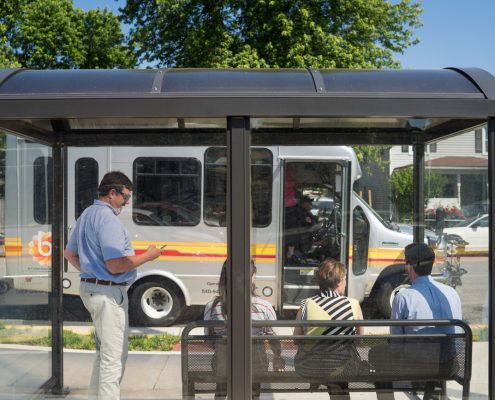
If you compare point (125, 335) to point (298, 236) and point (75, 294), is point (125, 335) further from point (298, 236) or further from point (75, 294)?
point (298, 236)

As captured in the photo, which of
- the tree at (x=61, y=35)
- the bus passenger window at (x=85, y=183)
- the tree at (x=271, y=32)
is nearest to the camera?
the bus passenger window at (x=85, y=183)

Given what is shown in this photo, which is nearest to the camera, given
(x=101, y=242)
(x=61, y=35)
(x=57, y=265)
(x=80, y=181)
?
(x=101, y=242)

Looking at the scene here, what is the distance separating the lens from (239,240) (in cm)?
301

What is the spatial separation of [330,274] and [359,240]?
0.66 m

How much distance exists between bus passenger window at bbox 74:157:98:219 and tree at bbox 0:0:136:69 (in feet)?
58.1

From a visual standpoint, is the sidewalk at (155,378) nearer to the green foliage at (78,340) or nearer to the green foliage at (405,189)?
the green foliage at (78,340)

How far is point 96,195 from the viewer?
382 centimetres

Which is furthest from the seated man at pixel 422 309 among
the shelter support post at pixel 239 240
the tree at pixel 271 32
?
the tree at pixel 271 32

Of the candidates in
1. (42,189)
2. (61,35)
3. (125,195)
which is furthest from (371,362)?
(61,35)

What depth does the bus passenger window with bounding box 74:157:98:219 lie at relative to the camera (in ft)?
12.6

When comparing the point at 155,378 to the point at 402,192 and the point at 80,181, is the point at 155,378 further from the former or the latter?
the point at 402,192

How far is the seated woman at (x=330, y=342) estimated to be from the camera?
3402 mm

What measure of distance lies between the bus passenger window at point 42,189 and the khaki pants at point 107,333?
0.72 meters

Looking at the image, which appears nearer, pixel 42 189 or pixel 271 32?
pixel 42 189
